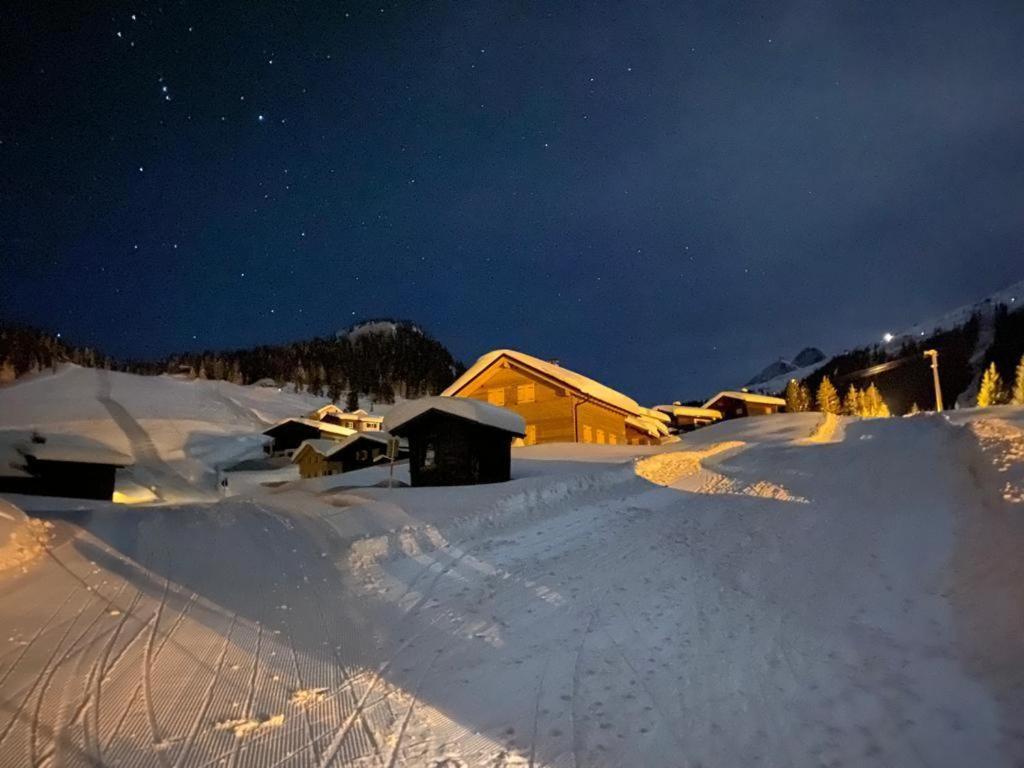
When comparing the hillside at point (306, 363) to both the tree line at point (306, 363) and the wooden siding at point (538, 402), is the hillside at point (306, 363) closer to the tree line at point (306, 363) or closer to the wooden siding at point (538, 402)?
the tree line at point (306, 363)

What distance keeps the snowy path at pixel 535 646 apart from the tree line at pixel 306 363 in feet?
349

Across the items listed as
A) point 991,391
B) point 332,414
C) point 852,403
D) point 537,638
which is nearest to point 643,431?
point 537,638

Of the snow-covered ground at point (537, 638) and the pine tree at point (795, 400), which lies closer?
the snow-covered ground at point (537, 638)

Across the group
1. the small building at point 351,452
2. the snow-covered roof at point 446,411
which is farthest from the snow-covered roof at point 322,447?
the snow-covered roof at point 446,411

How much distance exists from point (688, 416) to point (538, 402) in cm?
4080

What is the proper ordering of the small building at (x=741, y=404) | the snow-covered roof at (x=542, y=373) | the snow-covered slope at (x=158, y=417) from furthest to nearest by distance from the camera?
the small building at (x=741, y=404) → the snow-covered slope at (x=158, y=417) → the snow-covered roof at (x=542, y=373)

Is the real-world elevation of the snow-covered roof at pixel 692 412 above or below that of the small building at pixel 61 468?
above

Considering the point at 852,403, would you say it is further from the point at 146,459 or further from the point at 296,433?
A: the point at 146,459

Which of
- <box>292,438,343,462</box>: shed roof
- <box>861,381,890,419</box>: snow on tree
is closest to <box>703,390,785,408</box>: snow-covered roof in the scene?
<box>861,381,890,419</box>: snow on tree

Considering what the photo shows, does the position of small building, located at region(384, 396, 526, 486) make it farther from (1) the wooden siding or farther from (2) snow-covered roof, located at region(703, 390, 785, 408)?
(2) snow-covered roof, located at region(703, 390, 785, 408)

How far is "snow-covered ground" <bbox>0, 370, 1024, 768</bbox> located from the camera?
4660 millimetres

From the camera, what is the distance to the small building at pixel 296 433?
211 ft

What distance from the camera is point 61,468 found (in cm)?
3125

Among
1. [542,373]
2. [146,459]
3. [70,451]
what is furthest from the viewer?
[146,459]
